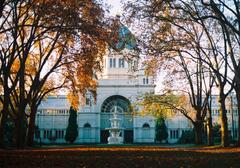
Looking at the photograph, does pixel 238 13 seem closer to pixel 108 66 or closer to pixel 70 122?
pixel 70 122

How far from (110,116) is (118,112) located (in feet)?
8.44

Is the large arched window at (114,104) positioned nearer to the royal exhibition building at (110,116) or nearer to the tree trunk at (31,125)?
the royal exhibition building at (110,116)

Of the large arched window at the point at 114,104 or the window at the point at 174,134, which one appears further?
the window at the point at 174,134

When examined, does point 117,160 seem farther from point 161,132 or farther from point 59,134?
point 59,134

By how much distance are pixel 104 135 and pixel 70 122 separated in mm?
11421

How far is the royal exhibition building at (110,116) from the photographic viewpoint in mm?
88750

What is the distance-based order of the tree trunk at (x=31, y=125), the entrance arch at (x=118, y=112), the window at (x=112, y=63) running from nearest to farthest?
the tree trunk at (x=31, y=125), the entrance arch at (x=118, y=112), the window at (x=112, y=63)

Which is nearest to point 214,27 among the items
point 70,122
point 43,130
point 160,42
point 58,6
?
point 160,42

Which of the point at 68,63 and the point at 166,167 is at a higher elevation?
the point at 68,63

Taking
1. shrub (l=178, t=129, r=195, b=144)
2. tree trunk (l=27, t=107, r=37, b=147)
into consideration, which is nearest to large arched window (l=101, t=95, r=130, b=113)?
shrub (l=178, t=129, r=195, b=144)

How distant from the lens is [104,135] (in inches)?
3509

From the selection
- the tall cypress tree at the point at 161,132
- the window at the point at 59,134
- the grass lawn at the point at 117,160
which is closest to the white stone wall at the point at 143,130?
the tall cypress tree at the point at 161,132

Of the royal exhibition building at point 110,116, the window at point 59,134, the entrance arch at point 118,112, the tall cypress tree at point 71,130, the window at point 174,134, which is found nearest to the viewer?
the tall cypress tree at point 71,130

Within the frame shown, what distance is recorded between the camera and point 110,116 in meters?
91.2
